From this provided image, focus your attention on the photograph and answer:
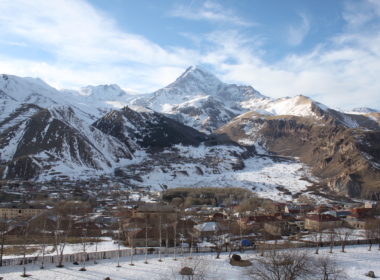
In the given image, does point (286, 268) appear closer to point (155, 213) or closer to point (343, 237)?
point (343, 237)

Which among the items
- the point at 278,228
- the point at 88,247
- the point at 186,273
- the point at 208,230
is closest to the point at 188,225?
the point at 208,230

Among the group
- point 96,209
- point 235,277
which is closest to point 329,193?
point 96,209

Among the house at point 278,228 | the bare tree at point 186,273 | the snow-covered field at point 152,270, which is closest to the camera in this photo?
the bare tree at point 186,273

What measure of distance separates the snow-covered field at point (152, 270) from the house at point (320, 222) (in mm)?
27773

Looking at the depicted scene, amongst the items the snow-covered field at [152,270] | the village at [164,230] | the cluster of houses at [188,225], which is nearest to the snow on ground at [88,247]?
the village at [164,230]

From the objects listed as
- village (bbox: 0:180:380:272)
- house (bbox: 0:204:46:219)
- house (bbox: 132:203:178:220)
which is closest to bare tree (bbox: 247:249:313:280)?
village (bbox: 0:180:380:272)

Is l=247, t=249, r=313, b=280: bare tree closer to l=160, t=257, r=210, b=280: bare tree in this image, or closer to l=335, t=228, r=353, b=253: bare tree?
l=160, t=257, r=210, b=280: bare tree

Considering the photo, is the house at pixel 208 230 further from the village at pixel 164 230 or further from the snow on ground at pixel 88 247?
the snow on ground at pixel 88 247

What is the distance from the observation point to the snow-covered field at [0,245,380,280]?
42.4 metres

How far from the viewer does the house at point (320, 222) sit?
82.1m

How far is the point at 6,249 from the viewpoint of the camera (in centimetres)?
5894

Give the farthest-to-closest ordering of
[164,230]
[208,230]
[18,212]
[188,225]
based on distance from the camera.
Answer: [18,212] < [188,225] < [208,230] < [164,230]

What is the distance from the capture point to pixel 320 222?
270 ft

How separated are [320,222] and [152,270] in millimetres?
48287
